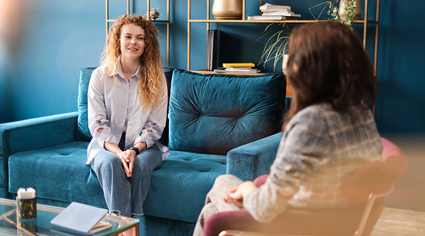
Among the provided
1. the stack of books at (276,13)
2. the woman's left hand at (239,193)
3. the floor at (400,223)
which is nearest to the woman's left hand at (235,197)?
the woman's left hand at (239,193)

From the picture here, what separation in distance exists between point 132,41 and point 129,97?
0.31 m

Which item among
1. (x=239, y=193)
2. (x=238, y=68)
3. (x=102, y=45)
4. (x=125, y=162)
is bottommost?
(x=125, y=162)

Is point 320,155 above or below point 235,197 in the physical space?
above

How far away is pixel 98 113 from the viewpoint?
7.49 feet

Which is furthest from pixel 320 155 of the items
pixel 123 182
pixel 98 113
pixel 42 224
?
pixel 98 113

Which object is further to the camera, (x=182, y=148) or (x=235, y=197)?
(x=182, y=148)

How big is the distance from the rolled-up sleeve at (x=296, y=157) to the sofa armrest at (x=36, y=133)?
6.03 ft

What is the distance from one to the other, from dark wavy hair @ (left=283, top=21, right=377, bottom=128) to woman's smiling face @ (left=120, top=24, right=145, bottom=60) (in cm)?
144

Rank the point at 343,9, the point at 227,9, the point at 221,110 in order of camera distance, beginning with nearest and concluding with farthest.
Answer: the point at 221,110, the point at 343,9, the point at 227,9

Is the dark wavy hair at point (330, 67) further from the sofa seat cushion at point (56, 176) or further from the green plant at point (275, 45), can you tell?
the green plant at point (275, 45)

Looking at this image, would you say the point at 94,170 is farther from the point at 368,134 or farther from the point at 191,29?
the point at 191,29

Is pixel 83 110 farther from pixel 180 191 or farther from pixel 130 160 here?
pixel 180 191

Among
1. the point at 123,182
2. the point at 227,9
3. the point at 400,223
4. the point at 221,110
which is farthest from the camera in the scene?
the point at 227,9

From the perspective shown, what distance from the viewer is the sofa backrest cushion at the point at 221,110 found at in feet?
7.73
